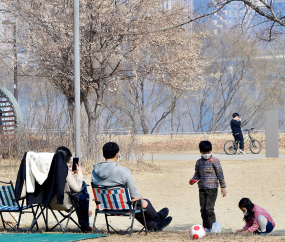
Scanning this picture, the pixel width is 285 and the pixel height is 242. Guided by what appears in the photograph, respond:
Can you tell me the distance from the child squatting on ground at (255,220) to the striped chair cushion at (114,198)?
59.8 inches

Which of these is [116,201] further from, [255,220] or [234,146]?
[234,146]

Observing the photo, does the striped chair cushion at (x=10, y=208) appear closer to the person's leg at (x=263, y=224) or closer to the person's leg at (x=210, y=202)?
the person's leg at (x=210, y=202)

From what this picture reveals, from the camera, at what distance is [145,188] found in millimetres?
11844

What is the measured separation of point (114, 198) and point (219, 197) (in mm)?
5134

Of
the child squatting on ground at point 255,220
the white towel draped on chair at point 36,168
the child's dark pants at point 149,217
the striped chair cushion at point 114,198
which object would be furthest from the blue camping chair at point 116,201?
the child squatting on ground at point 255,220

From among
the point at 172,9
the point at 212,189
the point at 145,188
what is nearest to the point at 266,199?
the point at 145,188

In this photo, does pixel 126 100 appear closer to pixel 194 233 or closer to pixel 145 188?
pixel 145 188

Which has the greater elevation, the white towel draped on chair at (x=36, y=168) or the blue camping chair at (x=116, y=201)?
the white towel draped on chair at (x=36, y=168)

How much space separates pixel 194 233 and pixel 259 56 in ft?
113

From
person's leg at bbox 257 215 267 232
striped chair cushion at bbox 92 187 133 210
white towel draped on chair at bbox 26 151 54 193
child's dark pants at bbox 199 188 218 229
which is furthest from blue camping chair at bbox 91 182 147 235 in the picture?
person's leg at bbox 257 215 267 232

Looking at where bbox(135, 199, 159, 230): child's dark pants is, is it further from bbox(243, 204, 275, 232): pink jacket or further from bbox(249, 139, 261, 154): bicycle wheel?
bbox(249, 139, 261, 154): bicycle wheel

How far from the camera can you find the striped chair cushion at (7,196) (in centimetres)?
648

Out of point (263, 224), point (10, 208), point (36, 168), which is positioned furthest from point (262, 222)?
point (10, 208)

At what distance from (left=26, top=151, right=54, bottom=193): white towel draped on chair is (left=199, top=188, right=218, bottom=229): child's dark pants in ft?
6.57
